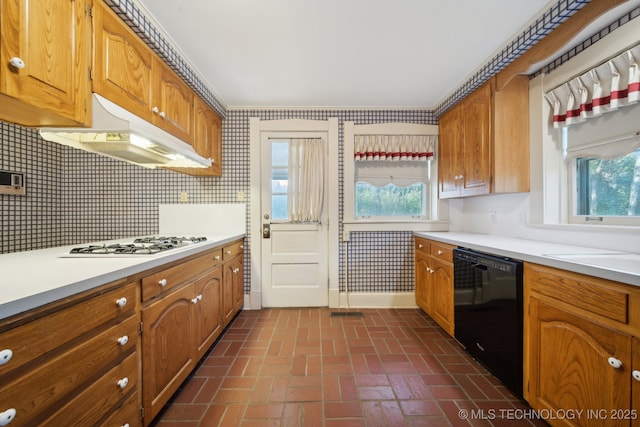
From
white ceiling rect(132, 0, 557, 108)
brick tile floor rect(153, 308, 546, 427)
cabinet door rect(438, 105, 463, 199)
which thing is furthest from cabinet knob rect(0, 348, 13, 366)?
cabinet door rect(438, 105, 463, 199)

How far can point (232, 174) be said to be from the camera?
2961mm

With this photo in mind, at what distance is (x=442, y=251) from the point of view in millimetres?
2301

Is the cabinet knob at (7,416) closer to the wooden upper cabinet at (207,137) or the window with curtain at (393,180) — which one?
the wooden upper cabinet at (207,137)

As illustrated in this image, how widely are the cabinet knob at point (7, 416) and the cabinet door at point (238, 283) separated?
188 cm

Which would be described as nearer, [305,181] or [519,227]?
[519,227]

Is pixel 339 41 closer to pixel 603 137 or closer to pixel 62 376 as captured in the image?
pixel 603 137

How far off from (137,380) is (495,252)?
2.05m

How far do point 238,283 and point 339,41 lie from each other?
92.5 inches

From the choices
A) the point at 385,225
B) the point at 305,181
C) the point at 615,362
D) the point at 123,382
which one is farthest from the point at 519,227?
the point at 123,382

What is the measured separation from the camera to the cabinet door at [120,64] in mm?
1309

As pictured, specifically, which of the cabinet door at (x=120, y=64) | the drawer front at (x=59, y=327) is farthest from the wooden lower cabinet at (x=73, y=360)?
the cabinet door at (x=120, y=64)

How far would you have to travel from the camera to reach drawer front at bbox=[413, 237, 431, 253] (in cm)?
261

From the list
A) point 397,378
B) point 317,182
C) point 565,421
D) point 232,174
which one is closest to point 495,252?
point 565,421

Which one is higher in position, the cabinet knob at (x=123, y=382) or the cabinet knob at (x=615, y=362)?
the cabinet knob at (x=615, y=362)
